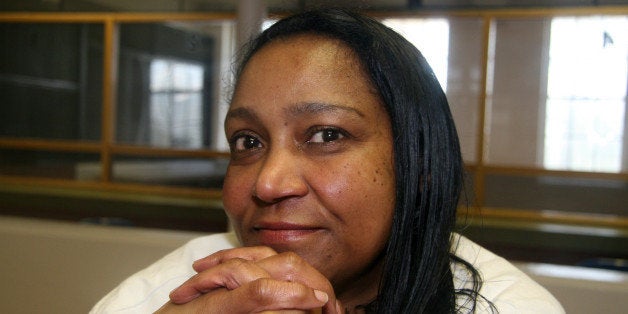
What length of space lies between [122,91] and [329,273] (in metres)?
4.01

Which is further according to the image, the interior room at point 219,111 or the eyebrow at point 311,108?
the interior room at point 219,111

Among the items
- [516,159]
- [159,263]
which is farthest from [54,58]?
[159,263]

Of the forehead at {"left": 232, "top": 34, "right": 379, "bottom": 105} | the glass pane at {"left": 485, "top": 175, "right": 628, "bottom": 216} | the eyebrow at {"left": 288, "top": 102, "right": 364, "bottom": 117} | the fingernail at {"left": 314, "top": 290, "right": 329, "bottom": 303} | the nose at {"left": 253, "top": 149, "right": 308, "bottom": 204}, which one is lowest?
the glass pane at {"left": 485, "top": 175, "right": 628, "bottom": 216}

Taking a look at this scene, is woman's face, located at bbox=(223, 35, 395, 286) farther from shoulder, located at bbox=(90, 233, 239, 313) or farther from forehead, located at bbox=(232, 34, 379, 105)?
shoulder, located at bbox=(90, 233, 239, 313)

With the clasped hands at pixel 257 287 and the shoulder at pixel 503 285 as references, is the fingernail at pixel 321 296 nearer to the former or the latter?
the clasped hands at pixel 257 287

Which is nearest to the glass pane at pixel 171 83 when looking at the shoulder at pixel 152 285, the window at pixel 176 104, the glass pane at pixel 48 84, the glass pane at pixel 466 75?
the window at pixel 176 104

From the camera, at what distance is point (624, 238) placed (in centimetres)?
343

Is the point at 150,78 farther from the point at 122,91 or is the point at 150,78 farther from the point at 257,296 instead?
the point at 257,296

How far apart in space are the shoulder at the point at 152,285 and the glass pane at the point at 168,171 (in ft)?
10.3

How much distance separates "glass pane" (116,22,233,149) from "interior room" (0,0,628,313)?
1 centimetres

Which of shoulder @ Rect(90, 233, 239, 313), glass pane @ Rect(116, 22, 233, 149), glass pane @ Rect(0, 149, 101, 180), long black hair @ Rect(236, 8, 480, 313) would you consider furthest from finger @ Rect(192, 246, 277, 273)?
glass pane @ Rect(0, 149, 101, 180)

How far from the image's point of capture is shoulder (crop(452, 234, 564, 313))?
0.92 m

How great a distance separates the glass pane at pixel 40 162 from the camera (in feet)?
14.9

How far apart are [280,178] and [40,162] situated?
4437mm
